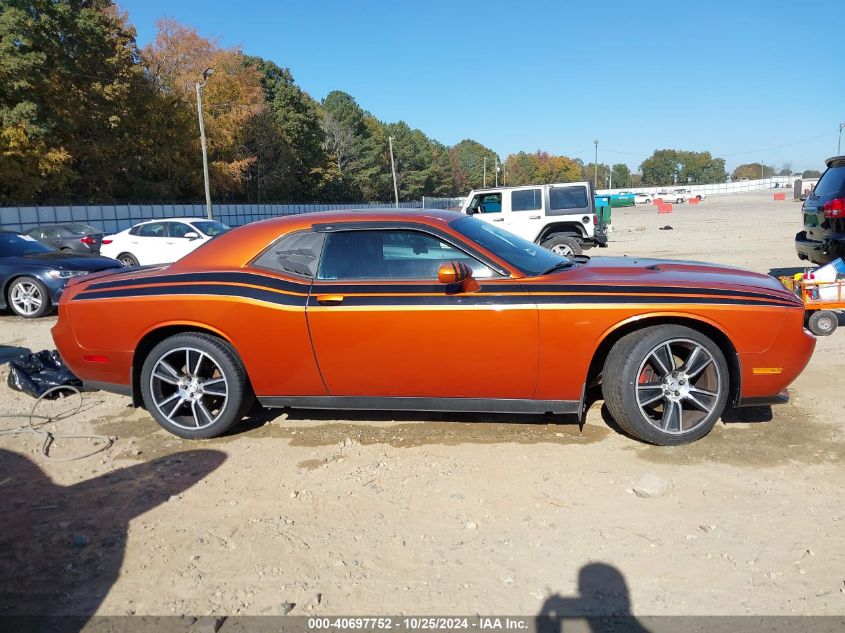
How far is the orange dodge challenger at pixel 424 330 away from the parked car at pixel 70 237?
15.2 m

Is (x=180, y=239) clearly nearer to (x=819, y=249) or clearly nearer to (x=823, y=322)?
(x=819, y=249)

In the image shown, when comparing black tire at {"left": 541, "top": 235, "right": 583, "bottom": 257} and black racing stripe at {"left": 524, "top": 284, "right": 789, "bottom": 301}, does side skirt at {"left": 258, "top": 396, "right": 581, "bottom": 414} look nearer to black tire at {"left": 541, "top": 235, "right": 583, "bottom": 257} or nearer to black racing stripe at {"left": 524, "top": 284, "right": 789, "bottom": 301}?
black racing stripe at {"left": 524, "top": 284, "right": 789, "bottom": 301}

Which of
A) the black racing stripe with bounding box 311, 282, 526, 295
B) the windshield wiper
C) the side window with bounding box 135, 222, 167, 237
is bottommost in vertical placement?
the black racing stripe with bounding box 311, 282, 526, 295

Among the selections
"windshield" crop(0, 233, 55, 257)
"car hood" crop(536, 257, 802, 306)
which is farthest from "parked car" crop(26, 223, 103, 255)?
"car hood" crop(536, 257, 802, 306)

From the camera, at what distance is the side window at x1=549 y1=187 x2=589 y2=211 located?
1344 cm

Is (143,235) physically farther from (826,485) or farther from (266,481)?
(826,485)

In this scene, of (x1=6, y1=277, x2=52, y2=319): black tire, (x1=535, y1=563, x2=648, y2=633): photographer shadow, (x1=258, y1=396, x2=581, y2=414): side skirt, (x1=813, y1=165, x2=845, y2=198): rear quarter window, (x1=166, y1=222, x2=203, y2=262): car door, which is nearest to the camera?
(x1=535, y1=563, x2=648, y2=633): photographer shadow

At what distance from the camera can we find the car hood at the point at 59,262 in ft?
30.9

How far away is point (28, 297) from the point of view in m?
9.34

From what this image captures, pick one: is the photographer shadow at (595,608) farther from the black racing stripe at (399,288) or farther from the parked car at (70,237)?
the parked car at (70,237)

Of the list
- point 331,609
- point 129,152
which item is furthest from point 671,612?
point 129,152

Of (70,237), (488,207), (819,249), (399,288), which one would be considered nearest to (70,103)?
(70,237)

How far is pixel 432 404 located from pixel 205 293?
5.58ft

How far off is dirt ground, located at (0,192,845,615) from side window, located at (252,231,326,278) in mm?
1191
